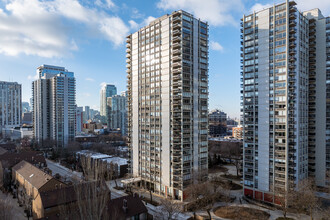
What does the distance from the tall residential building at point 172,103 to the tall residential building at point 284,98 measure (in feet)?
34.9

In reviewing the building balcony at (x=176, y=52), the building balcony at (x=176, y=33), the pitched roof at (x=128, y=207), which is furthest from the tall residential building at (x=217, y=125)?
the pitched roof at (x=128, y=207)

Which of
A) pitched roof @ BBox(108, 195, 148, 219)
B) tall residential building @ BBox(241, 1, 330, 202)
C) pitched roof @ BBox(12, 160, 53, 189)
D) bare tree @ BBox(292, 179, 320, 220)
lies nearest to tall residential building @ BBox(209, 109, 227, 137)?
tall residential building @ BBox(241, 1, 330, 202)

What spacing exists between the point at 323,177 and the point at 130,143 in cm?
5186

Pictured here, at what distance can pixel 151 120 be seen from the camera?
57.0m

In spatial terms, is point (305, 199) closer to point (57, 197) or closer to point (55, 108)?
point (57, 197)

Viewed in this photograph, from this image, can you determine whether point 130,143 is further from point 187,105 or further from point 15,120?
point 15,120

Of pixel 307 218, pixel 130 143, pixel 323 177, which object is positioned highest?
pixel 130 143

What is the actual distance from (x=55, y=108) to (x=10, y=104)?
282 feet

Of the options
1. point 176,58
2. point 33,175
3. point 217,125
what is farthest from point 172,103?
point 217,125

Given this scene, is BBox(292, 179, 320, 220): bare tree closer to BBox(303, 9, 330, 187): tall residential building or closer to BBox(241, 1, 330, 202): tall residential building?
BBox(241, 1, 330, 202): tall residential building

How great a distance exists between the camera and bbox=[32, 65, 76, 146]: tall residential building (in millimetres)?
118812

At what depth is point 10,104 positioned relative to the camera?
174 meters

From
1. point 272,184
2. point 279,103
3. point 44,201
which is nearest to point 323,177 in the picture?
point 272,184

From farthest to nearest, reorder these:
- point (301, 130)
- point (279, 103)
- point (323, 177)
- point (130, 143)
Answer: point (130, 143)
point (323, 177)
point (301, 130)
point (279, 103)
